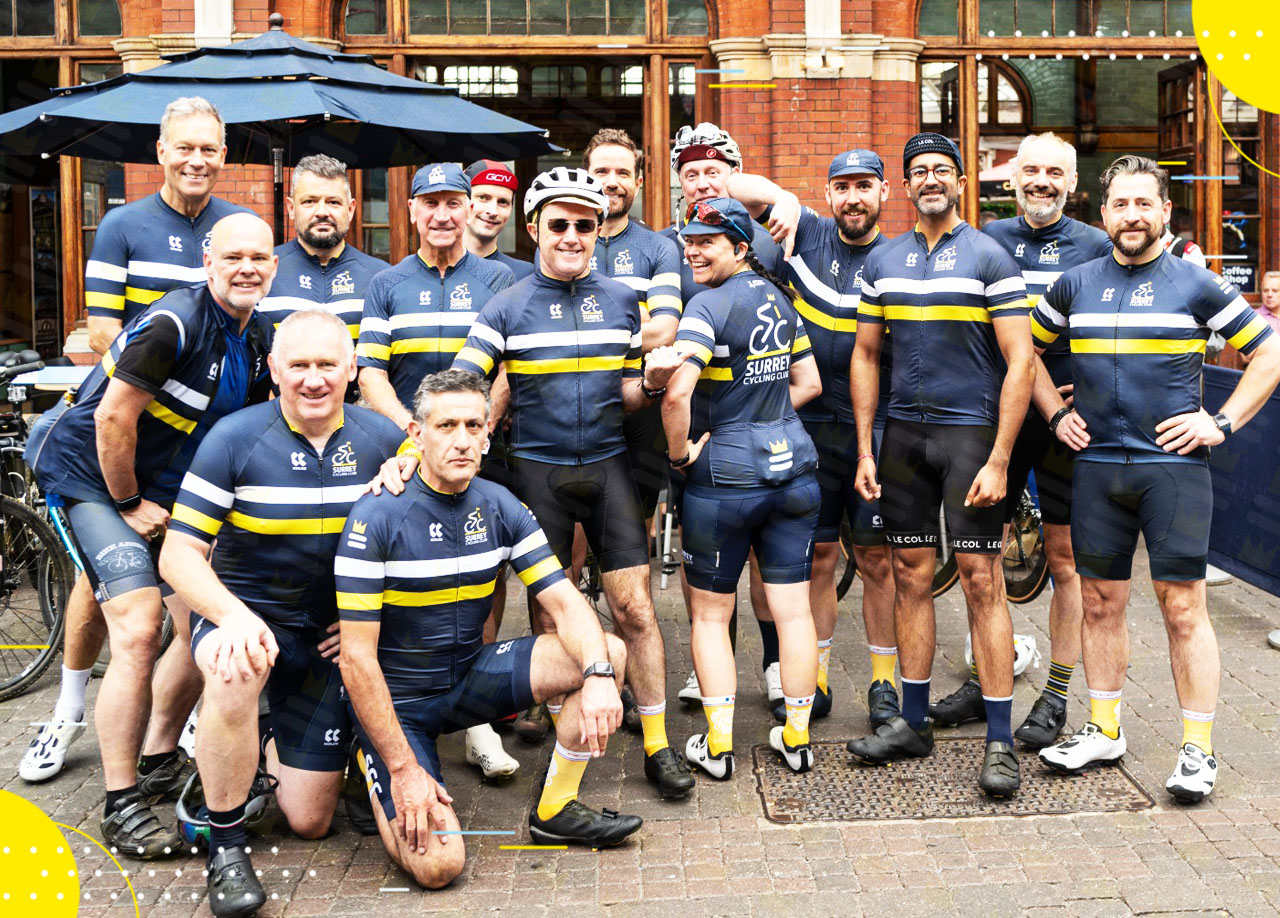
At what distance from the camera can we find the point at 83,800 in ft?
17.5

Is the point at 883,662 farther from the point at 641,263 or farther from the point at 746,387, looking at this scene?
the point at 641,263

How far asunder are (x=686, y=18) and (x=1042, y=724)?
692 centimetres

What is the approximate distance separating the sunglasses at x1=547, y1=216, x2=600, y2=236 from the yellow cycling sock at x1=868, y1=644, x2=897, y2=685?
2295 millimetres

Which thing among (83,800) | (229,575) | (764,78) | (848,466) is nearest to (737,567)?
(848,466)

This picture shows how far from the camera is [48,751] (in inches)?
219

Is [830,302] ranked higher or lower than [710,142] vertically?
lower

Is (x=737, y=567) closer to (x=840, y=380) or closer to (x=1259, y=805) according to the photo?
(x=840, y=380)

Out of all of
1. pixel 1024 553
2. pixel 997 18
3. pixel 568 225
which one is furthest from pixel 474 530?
pixel 997 18

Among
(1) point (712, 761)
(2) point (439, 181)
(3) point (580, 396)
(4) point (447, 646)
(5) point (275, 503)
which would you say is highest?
(2) point (439, 181)

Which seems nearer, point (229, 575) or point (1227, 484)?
point (229, 575)

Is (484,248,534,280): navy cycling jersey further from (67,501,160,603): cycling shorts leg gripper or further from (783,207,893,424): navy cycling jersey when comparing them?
(67,501,160,603): cycling shorts leg gripper

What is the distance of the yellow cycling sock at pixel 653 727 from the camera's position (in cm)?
538

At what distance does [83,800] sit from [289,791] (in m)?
1.05

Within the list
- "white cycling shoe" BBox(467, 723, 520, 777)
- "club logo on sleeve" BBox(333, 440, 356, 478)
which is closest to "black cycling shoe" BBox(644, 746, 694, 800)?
"white cycling shoe" BBox(467, 723, 520, 777)
